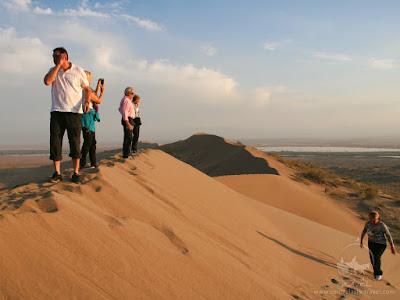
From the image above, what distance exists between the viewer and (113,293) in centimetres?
167

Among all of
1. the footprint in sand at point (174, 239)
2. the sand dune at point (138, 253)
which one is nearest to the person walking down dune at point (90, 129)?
the sand dune at point (138, 253)

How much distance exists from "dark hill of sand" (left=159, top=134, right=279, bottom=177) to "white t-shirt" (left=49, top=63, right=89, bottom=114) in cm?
1016

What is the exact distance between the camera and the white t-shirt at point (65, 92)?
3521 mm

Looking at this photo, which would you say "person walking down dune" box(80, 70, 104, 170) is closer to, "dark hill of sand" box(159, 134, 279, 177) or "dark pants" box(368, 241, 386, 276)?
"dark pants" box(368, 241, 386, 276)

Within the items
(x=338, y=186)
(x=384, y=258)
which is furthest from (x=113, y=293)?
(x=338, y=186)

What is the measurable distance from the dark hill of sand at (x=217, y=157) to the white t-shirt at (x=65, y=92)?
33.3ft

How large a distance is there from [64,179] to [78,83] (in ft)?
4.09

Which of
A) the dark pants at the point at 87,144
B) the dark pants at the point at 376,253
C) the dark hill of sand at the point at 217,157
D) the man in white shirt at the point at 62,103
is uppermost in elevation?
the man in white shirt at the point at 62,103

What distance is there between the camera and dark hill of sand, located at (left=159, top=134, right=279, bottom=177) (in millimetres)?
13953

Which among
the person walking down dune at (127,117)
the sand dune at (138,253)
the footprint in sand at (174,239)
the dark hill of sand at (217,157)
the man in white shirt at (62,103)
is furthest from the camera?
the dark hill of sand at (217,157)

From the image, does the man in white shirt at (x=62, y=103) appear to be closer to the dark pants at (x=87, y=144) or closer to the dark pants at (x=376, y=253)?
the dark pants at (x=87, y=144)

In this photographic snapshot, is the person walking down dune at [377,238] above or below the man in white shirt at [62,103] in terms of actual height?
below

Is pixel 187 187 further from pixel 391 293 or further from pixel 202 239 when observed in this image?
pixel 391 293

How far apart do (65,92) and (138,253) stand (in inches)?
94.8
